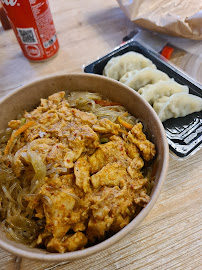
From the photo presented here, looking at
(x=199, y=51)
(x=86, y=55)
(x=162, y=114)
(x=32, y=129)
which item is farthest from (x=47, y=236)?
(x=199, y=51)

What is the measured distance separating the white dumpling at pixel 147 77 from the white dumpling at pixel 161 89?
0.30 feet

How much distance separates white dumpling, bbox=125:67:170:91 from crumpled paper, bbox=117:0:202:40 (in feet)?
1.93

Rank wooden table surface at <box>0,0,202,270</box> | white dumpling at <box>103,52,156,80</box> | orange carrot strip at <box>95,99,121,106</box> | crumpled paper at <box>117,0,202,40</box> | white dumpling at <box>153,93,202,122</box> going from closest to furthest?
wooden table surface at <box>0,0,202,270</box> → orange carrot strip at <box>95,99,121,106</box> → white dumpling at <box>153,93,202,122</box> → white dumpling at <box>103,52,156,80</box> → crumpled paper at <box>117,0,202,40</box>

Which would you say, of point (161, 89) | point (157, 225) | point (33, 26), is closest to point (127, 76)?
point (161, 89)

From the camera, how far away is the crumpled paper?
221cm

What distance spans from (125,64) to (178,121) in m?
0.71

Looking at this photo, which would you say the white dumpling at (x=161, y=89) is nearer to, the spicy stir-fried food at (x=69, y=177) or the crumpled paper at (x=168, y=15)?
the spicy stir-fried food at (x=69, y=177)

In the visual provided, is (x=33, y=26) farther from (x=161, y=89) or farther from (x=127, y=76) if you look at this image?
(x=161, y=89)

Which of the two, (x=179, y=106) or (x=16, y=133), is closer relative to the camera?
(x=16, y=133)

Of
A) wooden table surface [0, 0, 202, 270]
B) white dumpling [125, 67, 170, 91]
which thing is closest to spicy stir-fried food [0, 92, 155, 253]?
wooden table surface [0, 0, 202, 270]

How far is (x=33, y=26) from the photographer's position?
6.41 ft

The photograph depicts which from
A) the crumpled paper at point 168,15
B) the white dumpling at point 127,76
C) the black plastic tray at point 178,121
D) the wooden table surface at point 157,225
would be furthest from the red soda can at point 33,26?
the crumpled paper at point 168,15

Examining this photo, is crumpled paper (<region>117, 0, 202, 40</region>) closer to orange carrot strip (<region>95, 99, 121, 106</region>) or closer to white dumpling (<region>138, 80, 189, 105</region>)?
white dumpling (<region>138, 80, 189, 105</region>)

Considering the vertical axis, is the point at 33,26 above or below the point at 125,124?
above
